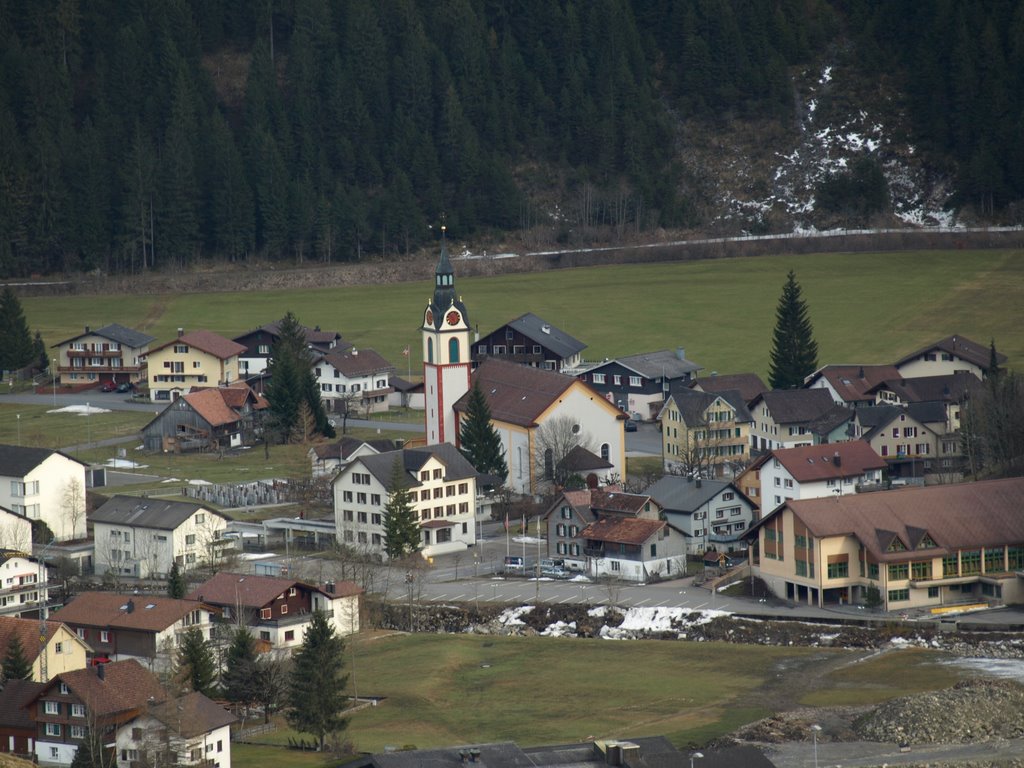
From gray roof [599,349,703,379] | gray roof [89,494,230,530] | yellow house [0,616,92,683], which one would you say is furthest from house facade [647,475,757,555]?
yellow house [0,616,92,683]

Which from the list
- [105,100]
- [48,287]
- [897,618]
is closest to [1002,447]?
[897,618]

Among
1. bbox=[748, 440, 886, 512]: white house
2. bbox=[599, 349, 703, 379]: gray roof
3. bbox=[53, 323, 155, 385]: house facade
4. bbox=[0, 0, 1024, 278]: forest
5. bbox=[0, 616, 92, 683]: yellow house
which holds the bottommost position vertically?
bbox=[0, 616, 92, 683]: yellow house

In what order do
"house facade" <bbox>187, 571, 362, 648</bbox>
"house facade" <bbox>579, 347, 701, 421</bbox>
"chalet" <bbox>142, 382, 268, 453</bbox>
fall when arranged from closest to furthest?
"house facade" <bbox>187, 571, 362, 648</bbox> < "chalet" <bbox>142, 382, 268, 453</bbox> < "house facade" <bbox>579, 347, 701, 421</bbox>

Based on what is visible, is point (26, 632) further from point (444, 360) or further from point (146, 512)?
point (444, 360)

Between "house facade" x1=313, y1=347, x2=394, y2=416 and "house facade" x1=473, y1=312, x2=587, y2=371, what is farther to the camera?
"house facade" x1=473, y1=312, x2=587, y2=371

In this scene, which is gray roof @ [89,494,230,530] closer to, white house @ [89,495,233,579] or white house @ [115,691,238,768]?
white house @ [89,495,233,579]

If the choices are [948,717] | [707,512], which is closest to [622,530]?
[707,512]

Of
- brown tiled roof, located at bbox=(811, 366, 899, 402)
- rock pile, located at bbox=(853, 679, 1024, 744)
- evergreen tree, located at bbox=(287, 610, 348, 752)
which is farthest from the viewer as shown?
brown tiled roof, located at bbox=(811, 366, 899, 402)

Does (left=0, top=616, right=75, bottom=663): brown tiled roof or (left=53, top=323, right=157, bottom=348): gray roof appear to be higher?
(left=53, top=323, right=157, bottom=348): gray roof
